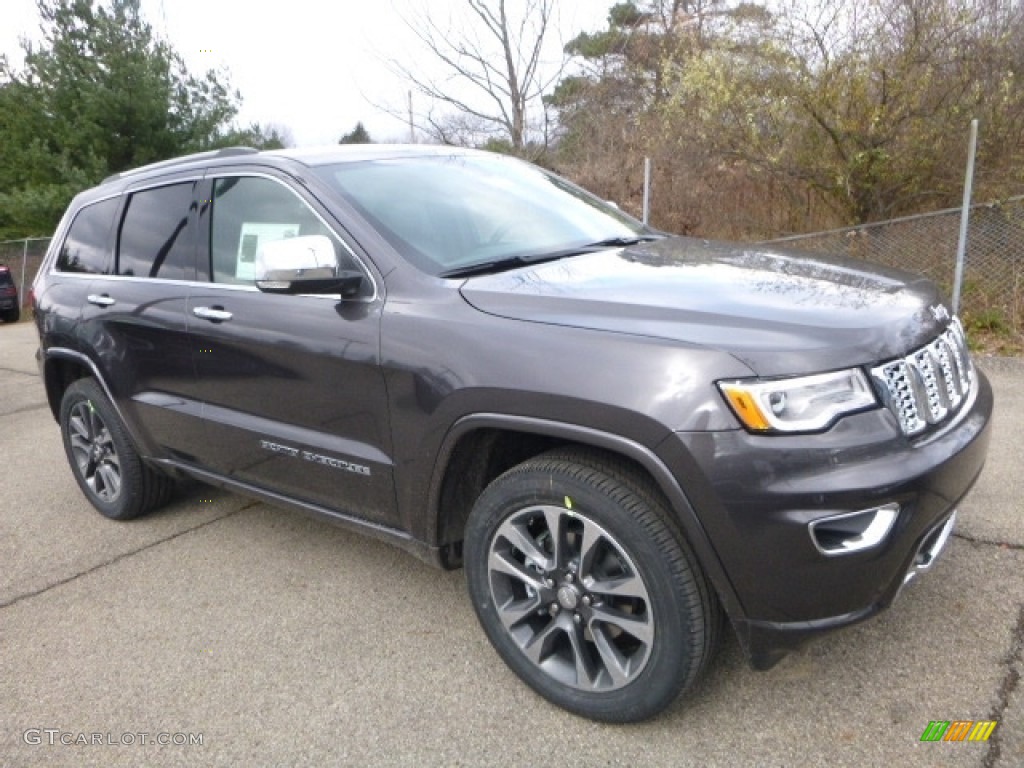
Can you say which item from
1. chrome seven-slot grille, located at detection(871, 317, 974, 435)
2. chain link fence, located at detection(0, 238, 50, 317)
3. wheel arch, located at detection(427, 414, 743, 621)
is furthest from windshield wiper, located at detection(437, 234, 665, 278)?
chain link fence, located at detection(0, 238, 50, 317)

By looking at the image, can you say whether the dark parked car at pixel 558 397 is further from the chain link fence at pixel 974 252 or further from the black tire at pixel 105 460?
the chain link fence at pixel 974 252

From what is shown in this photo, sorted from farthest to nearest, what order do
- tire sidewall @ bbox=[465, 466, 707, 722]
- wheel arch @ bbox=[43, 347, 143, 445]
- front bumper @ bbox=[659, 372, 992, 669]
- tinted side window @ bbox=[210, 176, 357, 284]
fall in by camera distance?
wheel arch @ bbox=[43, 347, 143, 445], tinted side window @ bbox=[210, 176, 357, 284], tire sidewall @ bbox=[465, 466, 707, 722], front bumper @ bbox=[659, 372, 992, 669]

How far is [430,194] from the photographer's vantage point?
331 cm

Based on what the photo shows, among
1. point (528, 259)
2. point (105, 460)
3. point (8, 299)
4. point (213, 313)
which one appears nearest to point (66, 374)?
point (105, 460)

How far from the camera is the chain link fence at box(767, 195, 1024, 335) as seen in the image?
22.8ft

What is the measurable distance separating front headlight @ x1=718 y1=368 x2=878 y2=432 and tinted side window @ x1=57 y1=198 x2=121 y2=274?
3.31 m

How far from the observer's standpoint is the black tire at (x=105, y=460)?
4.20m

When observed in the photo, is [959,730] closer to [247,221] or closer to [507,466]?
[507,466]

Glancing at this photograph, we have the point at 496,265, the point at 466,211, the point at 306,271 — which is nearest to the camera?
the point at 306,271

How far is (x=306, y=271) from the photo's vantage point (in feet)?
9.16

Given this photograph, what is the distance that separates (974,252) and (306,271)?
6.35m

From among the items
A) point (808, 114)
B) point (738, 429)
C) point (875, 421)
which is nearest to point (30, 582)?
point (738, 429)

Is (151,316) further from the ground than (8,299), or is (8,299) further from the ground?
(151,316)

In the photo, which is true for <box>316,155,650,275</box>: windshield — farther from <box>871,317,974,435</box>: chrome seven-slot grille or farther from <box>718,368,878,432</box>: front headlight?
<box>871,317,974,435</box>: chrome seven-slot grille
